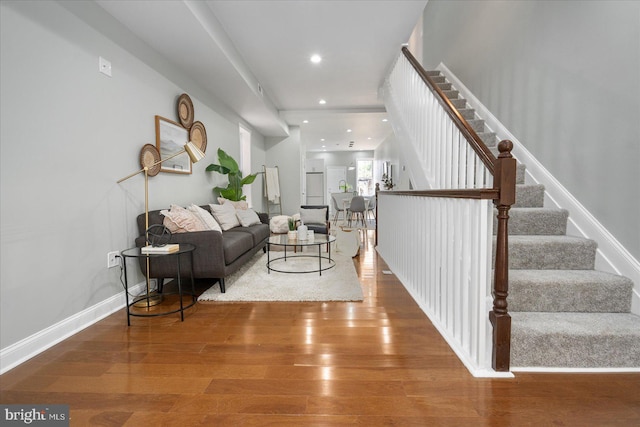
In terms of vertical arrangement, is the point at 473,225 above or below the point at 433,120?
below

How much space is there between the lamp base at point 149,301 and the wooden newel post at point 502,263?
2541 millimetres

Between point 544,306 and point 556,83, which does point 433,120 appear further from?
point 544,306

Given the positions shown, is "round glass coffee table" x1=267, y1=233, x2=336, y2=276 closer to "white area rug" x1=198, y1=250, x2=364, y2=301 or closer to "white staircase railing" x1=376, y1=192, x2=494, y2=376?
"white area rug" x1=198, y1=250, x2=364, y2=301

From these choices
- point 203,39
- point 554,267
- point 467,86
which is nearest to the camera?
point 554,267

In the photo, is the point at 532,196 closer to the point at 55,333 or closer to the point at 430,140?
the point at 430,140

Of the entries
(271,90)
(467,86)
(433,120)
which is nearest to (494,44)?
(467,86)

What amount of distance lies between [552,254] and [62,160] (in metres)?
3.42

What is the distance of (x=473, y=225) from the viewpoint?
1.65 m

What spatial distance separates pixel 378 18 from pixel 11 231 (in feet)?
12.3

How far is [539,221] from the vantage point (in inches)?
91.7

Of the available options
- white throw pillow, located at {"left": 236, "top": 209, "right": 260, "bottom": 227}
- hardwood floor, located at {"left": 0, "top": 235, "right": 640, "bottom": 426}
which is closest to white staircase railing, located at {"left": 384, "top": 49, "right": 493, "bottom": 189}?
hardwood floor, located at {"left": 0, "top": 235, "right": 640, "bottom": 426}

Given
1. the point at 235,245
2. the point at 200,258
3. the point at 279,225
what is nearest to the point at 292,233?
the point at 235,245

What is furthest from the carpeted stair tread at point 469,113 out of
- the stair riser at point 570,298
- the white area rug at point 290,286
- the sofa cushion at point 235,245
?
the sofa cushion at point 235,245

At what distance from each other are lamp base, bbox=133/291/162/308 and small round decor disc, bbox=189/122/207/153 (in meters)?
2.16
